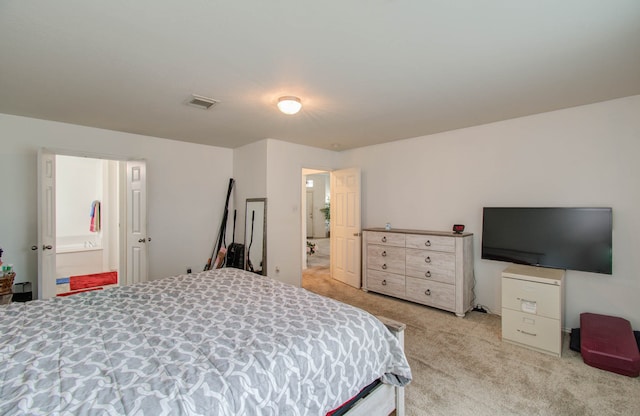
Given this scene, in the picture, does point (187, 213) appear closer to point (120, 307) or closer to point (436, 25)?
point (120, 307)

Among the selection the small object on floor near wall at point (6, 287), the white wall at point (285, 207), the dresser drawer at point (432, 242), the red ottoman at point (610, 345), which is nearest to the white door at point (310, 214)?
the white wall at point (285, 207)

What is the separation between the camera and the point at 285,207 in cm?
455

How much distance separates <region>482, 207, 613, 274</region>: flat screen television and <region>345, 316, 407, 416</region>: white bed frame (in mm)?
2229

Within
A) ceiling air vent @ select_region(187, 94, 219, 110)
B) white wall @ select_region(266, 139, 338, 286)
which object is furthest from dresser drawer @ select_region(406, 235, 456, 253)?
ceiling air vent @ select_region(187, 94, 219, 110)

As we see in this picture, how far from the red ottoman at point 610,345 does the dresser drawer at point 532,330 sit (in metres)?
0.20

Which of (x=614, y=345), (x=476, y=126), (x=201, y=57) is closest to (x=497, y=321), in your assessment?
(x=614, y=345)

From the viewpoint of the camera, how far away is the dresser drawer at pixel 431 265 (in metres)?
3.53

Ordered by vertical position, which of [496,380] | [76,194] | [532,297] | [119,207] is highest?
[76,194]

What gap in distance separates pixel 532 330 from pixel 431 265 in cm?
124

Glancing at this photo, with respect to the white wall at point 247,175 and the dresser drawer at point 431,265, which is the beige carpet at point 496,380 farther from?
the white wall at point 247,175

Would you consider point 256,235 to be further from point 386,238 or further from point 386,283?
point 386,283

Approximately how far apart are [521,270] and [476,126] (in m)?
1.88

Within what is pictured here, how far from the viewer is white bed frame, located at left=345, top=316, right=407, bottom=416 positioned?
1.51 metres

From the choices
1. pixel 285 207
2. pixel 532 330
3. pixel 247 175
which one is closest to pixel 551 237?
pixel 532 330
